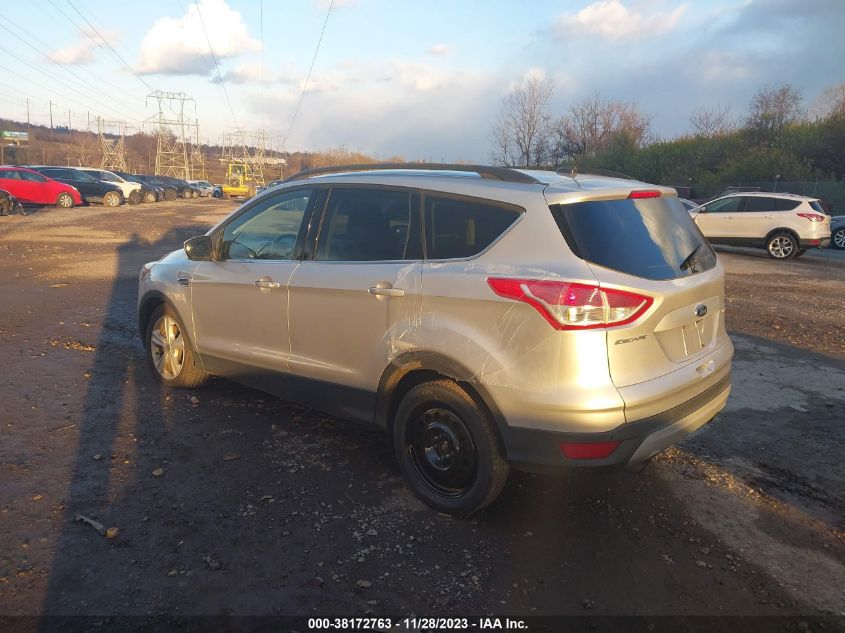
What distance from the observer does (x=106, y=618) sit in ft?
8.33

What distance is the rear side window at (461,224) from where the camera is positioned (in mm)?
3203

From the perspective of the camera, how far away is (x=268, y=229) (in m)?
4.55

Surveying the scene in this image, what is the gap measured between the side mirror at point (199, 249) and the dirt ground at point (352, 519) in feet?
3.85

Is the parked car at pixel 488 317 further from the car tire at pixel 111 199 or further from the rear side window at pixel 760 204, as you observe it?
the car tire at pixel 111 199

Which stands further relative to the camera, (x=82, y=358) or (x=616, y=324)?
(x=82, y=358)

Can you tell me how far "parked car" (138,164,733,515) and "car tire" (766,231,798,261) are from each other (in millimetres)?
15102

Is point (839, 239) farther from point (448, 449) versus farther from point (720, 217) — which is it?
point (448, 449)

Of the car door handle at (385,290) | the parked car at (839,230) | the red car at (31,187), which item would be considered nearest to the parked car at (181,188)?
the red car at (31,187)

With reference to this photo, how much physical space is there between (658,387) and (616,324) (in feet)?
1.42

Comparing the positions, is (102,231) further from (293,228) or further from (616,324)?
(616,324)

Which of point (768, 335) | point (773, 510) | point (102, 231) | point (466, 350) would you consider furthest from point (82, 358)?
point (102, 231)

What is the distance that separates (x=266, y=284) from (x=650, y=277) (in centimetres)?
248

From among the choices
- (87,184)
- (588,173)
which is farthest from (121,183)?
(588,173)

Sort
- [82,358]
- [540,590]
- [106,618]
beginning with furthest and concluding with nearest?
[82,358], [540,590], [106,618]
